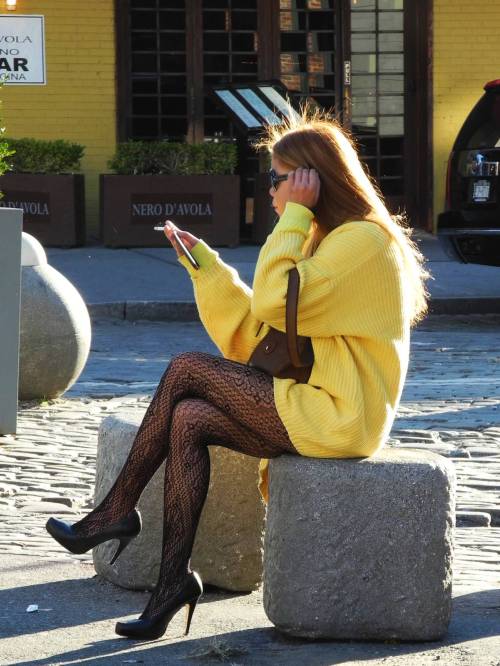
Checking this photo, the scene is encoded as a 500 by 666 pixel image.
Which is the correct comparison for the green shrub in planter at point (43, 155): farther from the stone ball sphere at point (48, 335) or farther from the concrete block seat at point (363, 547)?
the concrete block seat at point (363, 547)

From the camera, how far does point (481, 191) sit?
11539 mm

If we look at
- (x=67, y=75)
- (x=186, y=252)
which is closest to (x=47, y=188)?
(x=67, y=75)

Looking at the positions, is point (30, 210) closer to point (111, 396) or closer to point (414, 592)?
point (111, 396)

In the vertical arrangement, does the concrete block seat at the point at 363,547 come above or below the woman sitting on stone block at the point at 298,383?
below

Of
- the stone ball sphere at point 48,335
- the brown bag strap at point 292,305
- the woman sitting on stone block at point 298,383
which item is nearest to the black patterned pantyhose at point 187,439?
the woman sitting on stone block at point 298,383

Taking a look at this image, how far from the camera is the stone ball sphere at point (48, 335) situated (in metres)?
7.70

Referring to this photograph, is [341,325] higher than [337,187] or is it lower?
lower

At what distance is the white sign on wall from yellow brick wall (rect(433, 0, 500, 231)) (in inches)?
176

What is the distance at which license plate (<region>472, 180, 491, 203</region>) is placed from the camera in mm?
11484

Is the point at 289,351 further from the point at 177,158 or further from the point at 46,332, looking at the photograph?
the point at 177,158

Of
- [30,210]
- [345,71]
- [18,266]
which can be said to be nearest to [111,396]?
[18,266]

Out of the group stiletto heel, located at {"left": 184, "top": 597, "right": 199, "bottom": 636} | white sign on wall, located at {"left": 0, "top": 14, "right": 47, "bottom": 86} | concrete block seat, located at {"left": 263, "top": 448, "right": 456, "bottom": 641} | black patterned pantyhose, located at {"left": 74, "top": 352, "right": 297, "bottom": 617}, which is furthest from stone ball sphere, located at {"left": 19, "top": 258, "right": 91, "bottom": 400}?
white sign on wall, located at {"left": 0, "top": 14, "right": 47, "bottom": 86}

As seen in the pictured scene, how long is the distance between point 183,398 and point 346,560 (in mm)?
666

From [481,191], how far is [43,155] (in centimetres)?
541
